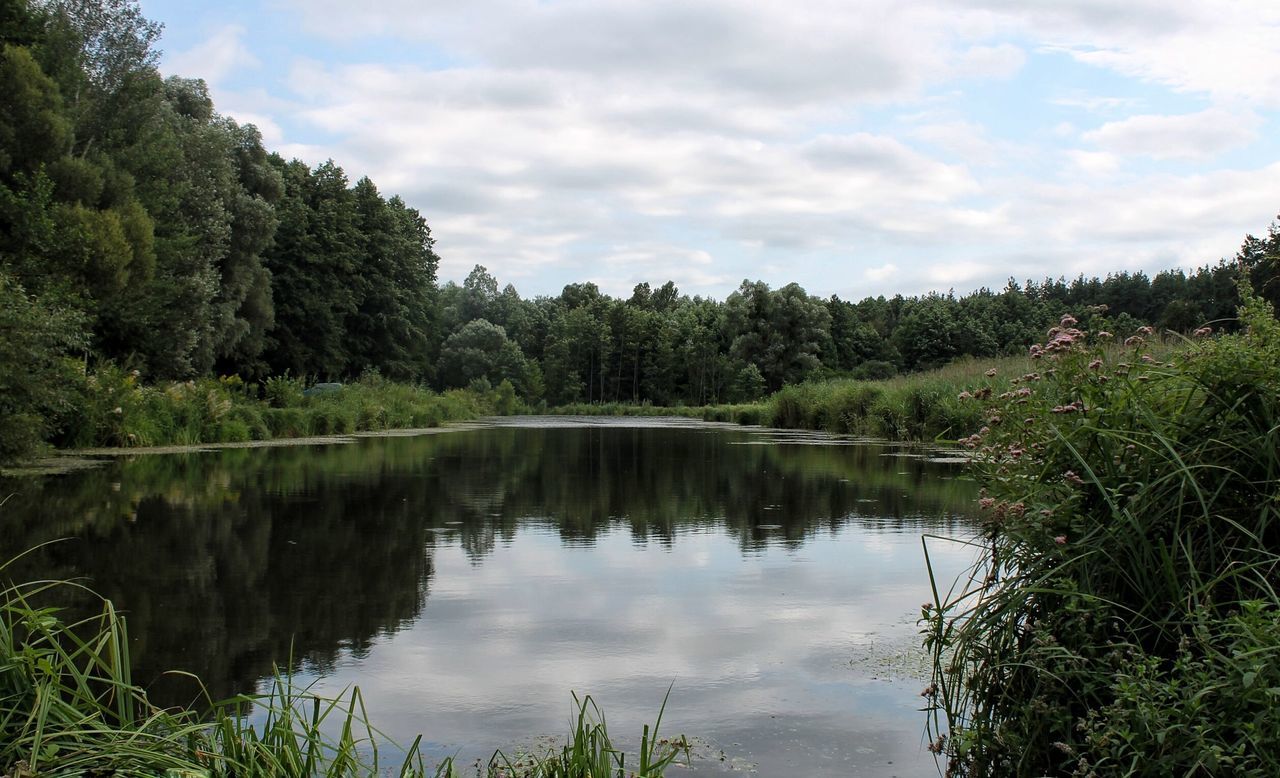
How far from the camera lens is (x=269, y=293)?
38.6 metres

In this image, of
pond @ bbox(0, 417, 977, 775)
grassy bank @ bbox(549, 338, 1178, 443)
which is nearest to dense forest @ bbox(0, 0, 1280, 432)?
pond @ bbox(0, 417, 977, 775)

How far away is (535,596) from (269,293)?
3526 centimetres

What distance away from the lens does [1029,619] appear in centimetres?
342

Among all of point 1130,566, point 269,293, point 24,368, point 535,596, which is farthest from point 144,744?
point 269,293

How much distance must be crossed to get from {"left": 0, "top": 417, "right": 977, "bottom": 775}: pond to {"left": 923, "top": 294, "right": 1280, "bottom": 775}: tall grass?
2.01 feet

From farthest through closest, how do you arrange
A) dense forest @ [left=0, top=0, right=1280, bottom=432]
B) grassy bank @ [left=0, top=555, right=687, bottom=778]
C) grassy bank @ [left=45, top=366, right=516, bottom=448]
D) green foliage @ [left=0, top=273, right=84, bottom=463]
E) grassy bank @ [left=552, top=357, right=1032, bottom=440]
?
grassy bank @ [left=552, top=357, right=1032, bottom=440] → dense forest @ [left=0, top=0, right=1280, bottom=432] → grassy bank @ [left=45, top=366, right=516, bottom=448] → green foliage @ [left=0, top=273, right=84, bottom=463] → grassy bank @ [left=0, top=555, right=687, bottom=778]

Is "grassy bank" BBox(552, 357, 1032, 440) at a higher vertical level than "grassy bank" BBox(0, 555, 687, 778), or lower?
higher

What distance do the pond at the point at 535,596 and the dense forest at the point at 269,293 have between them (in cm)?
213

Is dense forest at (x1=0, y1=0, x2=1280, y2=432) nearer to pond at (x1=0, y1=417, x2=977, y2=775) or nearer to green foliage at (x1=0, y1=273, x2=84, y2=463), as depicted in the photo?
green foliage at (x1=0, y1=273, x2=84, y2=463)

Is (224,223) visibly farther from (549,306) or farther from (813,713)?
(549,306)

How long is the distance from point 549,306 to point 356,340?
58.6m

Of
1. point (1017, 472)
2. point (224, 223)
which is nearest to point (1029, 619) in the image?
point (1017, 472)

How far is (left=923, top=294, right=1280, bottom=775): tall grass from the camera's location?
278 cm

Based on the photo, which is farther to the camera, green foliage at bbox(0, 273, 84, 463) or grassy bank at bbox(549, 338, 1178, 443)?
grassy bank at bbox(549, 338, 1178, 443)
